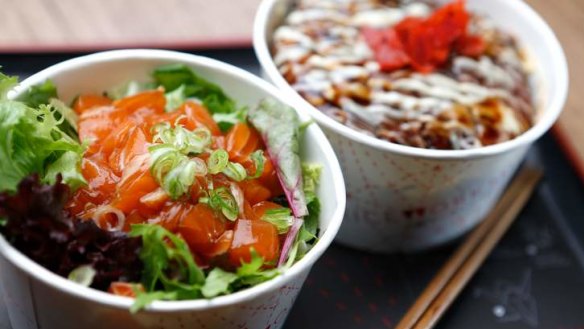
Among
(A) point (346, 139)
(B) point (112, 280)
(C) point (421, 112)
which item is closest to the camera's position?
(B) point (112, 280)

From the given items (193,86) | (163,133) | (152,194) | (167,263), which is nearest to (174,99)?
(193,86)

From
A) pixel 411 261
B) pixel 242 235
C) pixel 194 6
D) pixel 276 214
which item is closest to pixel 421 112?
pixel 411 261

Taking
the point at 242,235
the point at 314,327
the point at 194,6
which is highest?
the point at 242,235

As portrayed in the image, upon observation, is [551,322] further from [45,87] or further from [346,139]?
[45,87]

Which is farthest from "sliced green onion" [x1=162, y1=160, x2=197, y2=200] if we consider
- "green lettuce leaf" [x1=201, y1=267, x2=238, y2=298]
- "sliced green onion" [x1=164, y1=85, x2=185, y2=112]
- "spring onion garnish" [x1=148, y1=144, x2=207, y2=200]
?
"sliced green onion" [x1=164, y1=85, x2=185, y2=112]

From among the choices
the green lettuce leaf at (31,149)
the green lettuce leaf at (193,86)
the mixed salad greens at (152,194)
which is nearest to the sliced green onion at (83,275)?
the mixed salad greens at (152,194)

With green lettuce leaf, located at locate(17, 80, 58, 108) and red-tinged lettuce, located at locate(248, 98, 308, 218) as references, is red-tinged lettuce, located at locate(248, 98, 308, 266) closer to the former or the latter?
red-tinged lettuce, located at locate(248, 98, 308, 218)
